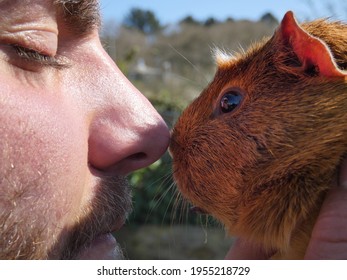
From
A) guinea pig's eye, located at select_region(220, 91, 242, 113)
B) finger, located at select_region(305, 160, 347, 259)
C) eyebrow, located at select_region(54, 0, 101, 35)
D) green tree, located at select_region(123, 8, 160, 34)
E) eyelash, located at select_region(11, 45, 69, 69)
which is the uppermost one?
eyebrow, located at select_region(54, 0, 101, 35)

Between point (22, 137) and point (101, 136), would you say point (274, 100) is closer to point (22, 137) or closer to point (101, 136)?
point (101, 136)

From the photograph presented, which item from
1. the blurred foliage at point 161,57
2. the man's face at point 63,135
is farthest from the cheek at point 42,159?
the blurred foliage at point 161,57

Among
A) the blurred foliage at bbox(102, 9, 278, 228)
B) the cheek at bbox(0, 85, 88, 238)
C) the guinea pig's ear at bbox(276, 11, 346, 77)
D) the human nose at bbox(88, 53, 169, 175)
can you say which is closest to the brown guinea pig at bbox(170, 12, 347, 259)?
the guinea pig's ear at bbox(276, 11, 346, 77)

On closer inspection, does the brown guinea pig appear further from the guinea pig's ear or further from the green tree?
the green tree

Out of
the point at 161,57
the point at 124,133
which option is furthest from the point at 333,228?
the point at 161,57

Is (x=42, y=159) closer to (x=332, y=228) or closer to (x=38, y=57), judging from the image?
(x=38, y=57)
